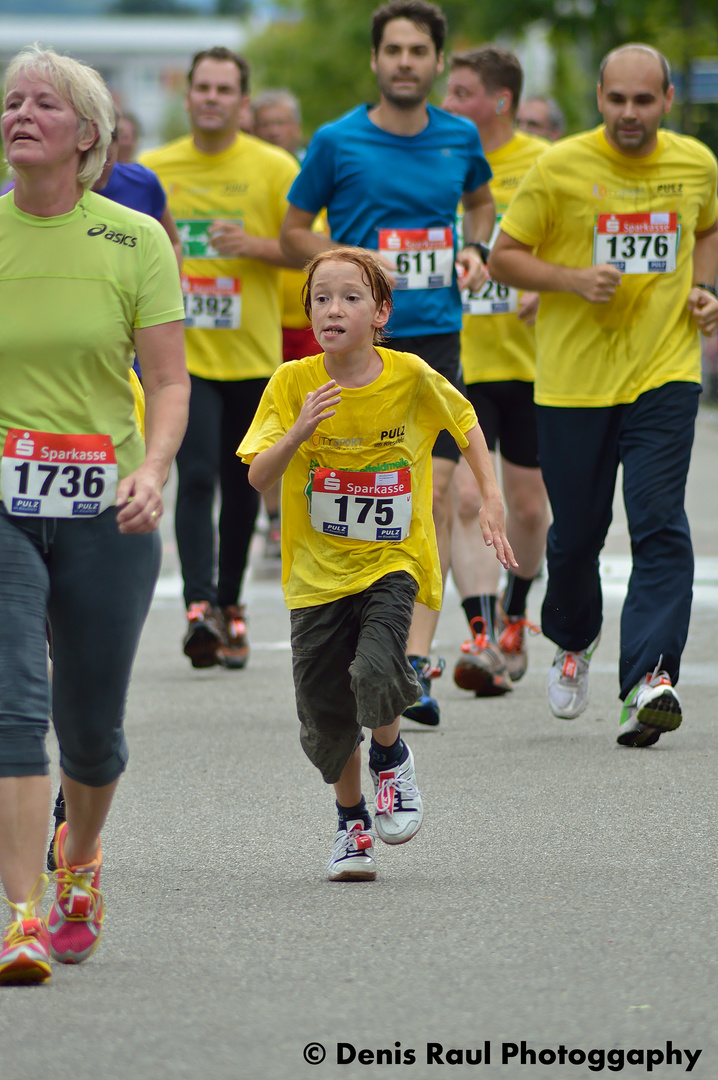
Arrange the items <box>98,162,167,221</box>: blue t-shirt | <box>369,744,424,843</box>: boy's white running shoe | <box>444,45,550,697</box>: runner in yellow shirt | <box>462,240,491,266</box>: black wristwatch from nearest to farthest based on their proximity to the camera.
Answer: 1. <box>369,744,424,843</box>: boy's white running shoe
2. <box>98,162,167,221</box>: blue t-shirt
3. <box>462,240,491,266</box>: black wristwatch
4. <box>444,45,550,697</box>: runner in yellow shirt

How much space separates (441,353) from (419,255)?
380 millimetres

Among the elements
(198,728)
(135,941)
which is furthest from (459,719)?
(135,941)

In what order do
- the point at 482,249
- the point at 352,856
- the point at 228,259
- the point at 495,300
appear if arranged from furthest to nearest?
the point at 228,259 → the point at 495,300 → the point at 482,249 → the point at 352,856

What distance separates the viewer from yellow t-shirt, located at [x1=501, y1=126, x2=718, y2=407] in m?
6.56

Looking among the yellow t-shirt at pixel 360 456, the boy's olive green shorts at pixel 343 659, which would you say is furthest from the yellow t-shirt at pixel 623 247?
the boy's olive green shorts at pixel 343 659

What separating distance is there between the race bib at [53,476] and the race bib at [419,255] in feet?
10.9

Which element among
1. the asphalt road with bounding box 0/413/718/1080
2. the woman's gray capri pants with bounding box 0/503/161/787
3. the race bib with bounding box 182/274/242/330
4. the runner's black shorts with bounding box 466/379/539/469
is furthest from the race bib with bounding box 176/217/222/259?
the woman's gray capri pants with bounding box 0/503/161/787

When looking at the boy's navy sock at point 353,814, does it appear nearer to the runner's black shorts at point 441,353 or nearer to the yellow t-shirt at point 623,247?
the yellow t-shirt at point 623,247

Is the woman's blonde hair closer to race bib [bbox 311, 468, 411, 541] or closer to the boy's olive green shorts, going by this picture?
race bib [bbox 311, 468, 411, 541]

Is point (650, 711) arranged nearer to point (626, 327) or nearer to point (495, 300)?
point (626, 327)

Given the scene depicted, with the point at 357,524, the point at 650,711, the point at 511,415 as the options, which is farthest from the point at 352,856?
the point at 511,415

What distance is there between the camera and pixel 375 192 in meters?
7.12

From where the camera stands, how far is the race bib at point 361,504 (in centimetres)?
489

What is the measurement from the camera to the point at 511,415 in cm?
803
